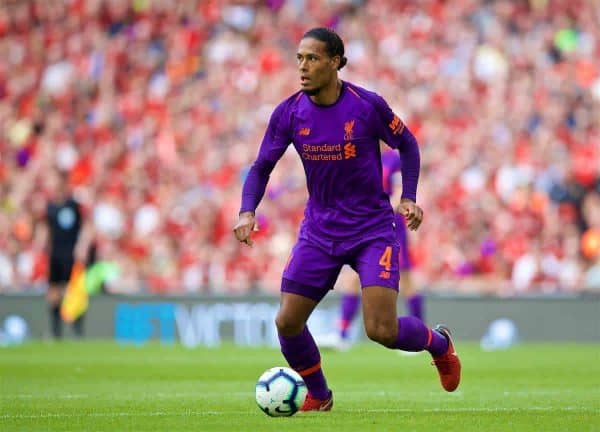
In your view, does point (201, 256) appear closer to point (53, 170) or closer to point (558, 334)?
point (53, 170)

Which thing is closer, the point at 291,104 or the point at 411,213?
the point at 411,213

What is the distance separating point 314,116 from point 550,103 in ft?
50.6

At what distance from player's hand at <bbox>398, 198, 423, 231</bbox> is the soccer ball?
1.20 meters

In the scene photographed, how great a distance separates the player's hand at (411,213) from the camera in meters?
8.52

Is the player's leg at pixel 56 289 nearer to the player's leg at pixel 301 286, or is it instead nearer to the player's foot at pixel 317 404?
the player's foot at pixel 317 404

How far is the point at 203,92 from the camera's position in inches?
990

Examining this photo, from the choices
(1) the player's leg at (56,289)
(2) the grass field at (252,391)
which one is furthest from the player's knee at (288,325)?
(1) the player's leg at (56,289)

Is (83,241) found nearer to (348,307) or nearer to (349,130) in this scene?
(348,307)

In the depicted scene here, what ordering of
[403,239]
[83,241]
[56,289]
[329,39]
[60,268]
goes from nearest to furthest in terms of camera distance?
[329,39] → [403,239] → [56,289] → [60,268] → [83,241]

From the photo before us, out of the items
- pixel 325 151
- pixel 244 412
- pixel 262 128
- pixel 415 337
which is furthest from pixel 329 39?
pixel 262 128

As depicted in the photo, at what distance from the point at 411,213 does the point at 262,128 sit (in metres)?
15.7

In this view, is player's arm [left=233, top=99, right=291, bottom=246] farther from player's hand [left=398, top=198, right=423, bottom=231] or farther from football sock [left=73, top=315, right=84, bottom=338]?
football sock [left=73, top=315, right=84, bottom=338]

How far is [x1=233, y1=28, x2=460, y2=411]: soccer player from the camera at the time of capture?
28.2ft

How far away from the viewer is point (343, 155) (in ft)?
28.4
